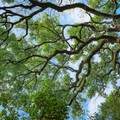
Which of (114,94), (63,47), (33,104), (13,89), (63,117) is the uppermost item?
(63,47)

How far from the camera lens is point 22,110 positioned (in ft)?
29.3

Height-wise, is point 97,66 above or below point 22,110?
above

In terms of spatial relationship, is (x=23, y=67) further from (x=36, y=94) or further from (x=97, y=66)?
(x=36, y=94)

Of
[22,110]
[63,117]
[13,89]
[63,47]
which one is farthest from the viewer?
[63,47]

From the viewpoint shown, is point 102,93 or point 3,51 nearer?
point 102,93

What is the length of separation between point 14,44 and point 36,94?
11289mm

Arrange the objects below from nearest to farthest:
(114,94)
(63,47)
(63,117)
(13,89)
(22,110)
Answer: (63,117)
(22,110)
(114,94)
(13,89)
(63,47)

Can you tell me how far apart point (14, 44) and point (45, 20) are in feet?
6.64

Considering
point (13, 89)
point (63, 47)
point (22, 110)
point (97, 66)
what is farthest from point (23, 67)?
point (22, 110)

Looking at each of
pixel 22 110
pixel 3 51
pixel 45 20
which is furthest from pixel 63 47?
pixel 22 110

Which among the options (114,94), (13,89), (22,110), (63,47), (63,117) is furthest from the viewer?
(63,47)

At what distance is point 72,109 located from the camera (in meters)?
18.1

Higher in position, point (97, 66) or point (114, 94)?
point (97, 66)

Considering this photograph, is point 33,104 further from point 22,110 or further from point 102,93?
point 102,93
